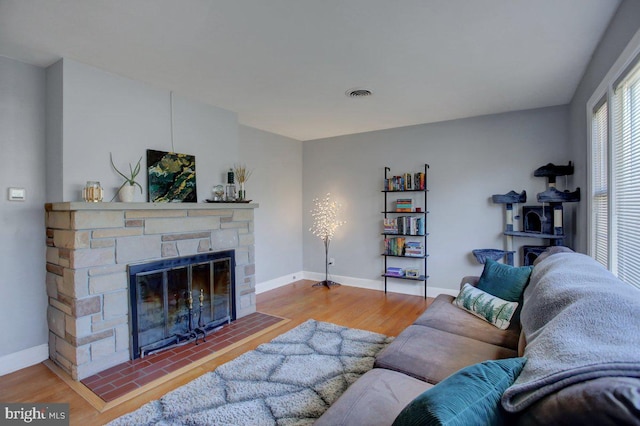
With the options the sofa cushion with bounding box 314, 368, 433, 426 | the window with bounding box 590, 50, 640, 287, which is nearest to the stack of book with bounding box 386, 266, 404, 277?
the window with bounding box 590, 50, 640, 287

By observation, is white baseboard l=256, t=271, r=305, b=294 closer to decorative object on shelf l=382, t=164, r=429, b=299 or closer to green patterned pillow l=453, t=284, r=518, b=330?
decorative object on shelf l=382, t=164, r=429, b=299

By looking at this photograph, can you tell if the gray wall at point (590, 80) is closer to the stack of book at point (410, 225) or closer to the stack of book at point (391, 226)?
the stack of book at point (410, 225)

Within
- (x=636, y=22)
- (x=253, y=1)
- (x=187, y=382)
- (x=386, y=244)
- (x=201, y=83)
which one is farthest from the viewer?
(x=386, y=244)

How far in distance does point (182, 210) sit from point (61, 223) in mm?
958

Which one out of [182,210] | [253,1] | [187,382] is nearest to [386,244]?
[182,210]

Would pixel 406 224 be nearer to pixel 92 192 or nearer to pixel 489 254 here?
pixel 489 254

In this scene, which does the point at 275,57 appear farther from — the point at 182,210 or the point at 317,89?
the point at 182,210

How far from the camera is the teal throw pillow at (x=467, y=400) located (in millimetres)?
827

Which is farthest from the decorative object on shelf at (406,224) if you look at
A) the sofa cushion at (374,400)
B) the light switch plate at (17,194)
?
the light switch plate at (17,194)

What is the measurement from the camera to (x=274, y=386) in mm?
2287

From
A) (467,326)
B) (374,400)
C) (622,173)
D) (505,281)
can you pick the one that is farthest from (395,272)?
(374,400)

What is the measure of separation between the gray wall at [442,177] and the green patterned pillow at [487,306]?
5.81ft

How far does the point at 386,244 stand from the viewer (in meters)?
4.85

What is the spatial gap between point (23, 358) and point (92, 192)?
151 cm
